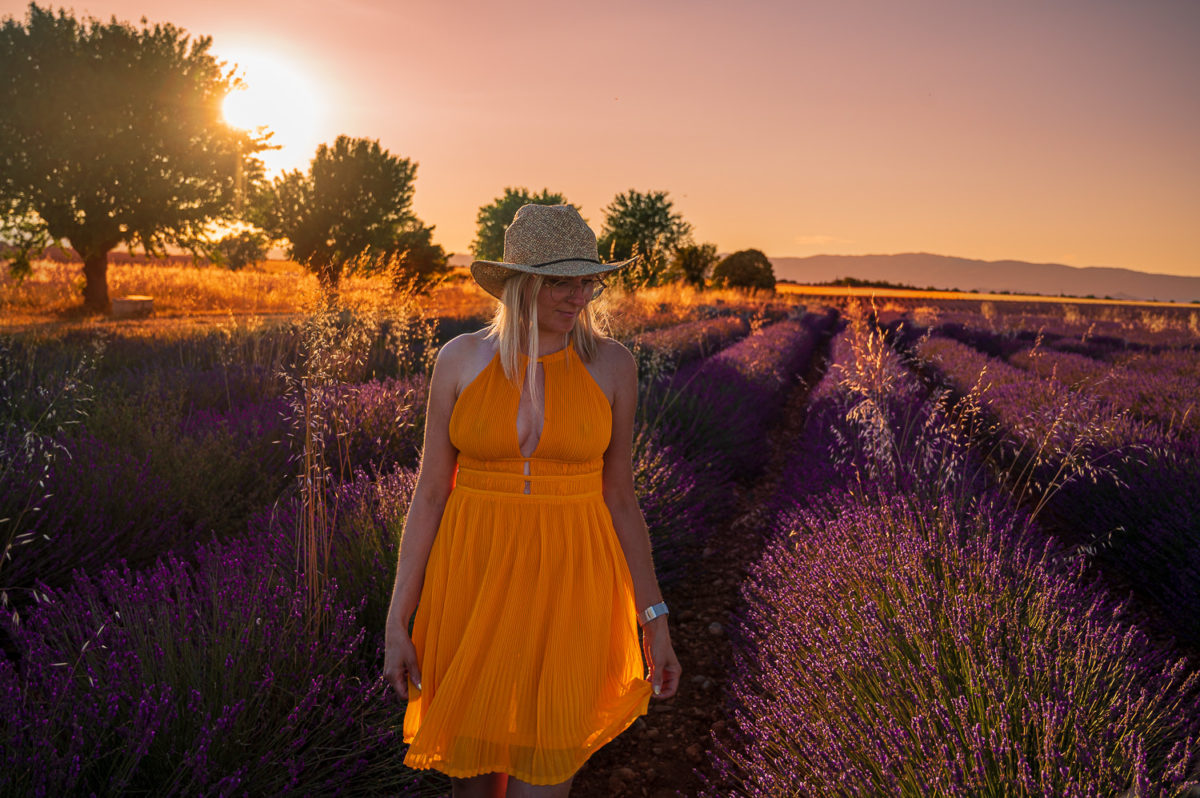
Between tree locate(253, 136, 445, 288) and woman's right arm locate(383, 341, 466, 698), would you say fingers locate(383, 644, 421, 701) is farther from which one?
tree locate(253, 136, 445, 288)

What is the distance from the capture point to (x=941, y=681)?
1934mm

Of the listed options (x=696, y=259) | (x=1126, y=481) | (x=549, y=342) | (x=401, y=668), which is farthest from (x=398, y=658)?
(x=696, y=259)

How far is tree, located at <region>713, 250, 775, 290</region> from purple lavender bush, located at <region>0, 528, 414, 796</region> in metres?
48.8

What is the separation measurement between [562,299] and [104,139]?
82.9 feet

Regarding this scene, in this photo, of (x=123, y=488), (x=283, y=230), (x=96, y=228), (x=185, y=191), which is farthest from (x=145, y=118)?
(x=123, y=488)

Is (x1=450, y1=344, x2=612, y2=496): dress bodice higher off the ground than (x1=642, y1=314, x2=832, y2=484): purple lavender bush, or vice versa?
(x1=450, y1=344, x2=612, y2=496): dress bodice

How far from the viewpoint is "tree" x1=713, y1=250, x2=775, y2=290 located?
50897 millimetres

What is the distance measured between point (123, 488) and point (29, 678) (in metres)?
1.96

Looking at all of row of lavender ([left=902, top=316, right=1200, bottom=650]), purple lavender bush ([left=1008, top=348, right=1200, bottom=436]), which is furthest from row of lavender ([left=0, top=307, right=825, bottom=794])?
purple lavender bush ([left=1008, top=348, right=1200, bottom=436])

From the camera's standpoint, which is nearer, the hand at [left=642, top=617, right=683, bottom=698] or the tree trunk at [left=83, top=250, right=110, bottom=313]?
the hand at [left=642, top=617, right=683, bottom=698]

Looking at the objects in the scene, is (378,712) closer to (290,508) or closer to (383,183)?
(290,508)

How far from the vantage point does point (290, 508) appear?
12.6ft

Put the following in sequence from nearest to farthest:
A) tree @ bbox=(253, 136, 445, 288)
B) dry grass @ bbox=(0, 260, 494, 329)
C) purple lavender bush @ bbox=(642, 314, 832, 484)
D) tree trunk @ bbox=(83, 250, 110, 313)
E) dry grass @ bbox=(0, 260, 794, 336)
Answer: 1. purple lavender bush @ bbox=(642, 314, 832, 484)
2. dry grass @ bbox=(0, 260, 794, 336)
3. dry grass @ bbox=(0, 260, 494, 329)
4. tree trunk @ bbox=(83, 250, 110, 313)
5. tree @ bbox=(253, 136, 445, 288)

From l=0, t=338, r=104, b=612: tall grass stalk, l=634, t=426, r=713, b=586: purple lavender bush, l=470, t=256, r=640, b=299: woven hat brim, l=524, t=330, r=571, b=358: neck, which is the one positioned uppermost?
l=470, t=256, r=640, b=299: woven hat brim
